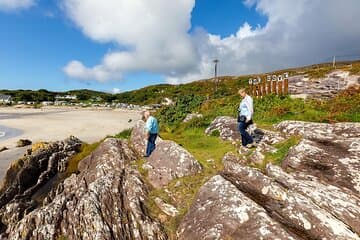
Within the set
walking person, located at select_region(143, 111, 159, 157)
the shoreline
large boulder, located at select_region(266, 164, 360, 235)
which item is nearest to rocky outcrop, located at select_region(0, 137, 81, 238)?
walking person, located at select_region(143, 111, 159, 157)

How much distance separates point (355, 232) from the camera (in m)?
7.03

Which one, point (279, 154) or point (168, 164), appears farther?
point (168, 164)

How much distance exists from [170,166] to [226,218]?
4192mm

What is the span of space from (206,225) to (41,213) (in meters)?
5.33

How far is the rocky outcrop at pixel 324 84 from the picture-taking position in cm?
2301

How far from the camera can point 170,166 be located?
452 inches

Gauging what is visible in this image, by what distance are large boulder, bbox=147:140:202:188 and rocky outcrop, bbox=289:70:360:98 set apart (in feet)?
53.2

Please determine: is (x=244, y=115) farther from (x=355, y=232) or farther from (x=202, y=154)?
(x=355, y=232)

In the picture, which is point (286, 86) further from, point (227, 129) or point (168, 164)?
point (168, 164)

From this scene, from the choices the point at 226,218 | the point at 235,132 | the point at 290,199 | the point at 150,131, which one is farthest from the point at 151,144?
the point at 290,199

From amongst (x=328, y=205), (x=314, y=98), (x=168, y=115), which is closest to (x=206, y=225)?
(x=328, y=205)

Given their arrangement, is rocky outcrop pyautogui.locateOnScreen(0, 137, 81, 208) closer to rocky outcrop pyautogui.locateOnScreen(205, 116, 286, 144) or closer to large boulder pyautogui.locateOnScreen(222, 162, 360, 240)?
rocky outcrop pyautogui.locateOnScreen(205, 116, 286, 144)

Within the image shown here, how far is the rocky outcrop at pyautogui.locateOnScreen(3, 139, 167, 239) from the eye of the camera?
327 inches

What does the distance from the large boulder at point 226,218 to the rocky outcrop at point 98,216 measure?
1091mm
